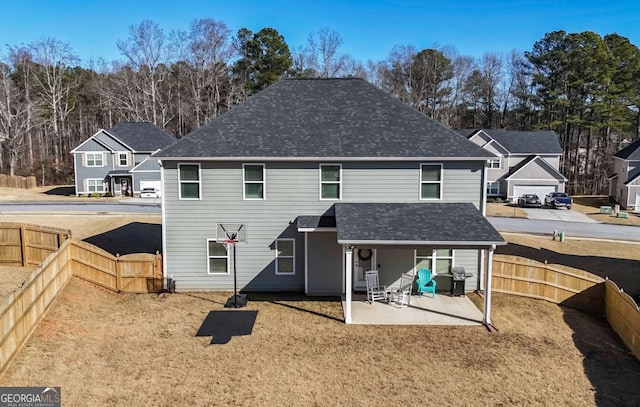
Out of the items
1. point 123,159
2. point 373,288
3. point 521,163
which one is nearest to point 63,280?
point 373,288

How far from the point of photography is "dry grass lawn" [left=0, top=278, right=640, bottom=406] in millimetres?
9508

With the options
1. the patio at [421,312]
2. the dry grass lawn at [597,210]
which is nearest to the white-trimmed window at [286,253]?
the patio at [421,312]

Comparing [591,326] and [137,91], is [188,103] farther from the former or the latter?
[591,326]

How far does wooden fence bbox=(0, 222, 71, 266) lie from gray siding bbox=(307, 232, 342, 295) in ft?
30.5

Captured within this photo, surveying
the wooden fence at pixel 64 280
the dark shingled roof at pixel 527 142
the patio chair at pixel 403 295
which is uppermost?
the dark shingled roof at pixel 527 142

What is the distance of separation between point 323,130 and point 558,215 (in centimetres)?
2707

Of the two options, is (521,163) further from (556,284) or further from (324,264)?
(324,264)

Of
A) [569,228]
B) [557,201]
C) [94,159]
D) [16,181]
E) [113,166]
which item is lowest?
[569,228]

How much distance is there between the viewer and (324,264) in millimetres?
16312

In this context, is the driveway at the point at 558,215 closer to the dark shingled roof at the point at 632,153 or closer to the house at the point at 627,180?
the house at the point at 627,180

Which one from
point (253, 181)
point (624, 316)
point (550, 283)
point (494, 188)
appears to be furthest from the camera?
point (494, 188)

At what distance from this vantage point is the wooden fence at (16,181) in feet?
157

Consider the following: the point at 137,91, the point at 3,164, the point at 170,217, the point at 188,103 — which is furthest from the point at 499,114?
the point at 3,164

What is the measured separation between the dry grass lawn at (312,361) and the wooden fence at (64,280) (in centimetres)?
40
